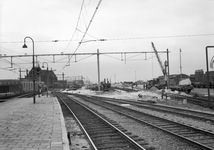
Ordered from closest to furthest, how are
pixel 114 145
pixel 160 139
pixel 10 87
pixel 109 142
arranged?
pixel 114 145, pixel 109 142, pixel 160 139, pixel 10 87

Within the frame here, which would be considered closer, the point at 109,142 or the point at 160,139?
the point at 109,142

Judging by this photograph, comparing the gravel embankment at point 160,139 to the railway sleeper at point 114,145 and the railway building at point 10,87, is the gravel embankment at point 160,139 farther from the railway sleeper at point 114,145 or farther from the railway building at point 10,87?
the railway building at point 10,87

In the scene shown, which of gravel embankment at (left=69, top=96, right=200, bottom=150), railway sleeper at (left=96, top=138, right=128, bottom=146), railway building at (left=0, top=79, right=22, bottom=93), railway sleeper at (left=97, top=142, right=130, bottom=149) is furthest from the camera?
railway building at (left=0, top=79, right=22, bottom=93)

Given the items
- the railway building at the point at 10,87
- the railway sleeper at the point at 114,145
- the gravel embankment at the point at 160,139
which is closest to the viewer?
the gravel embankment at the point at 160,139

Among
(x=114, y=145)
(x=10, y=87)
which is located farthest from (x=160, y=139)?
(x=10, y=87)

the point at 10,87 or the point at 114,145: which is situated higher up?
the point at 10,87

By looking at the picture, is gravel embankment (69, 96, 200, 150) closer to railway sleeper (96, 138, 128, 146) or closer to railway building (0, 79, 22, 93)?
railway sleeper (96, 138, 128, 146)

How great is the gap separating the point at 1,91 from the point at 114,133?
5810 cm

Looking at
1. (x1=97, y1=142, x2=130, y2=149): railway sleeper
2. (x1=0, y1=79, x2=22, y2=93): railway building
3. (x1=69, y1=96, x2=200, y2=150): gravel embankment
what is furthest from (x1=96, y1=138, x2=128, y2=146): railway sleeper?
(x1=0, y1=79, x2=22, y2=93): railway building

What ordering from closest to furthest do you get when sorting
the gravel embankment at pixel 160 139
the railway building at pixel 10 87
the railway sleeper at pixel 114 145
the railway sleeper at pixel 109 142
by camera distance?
the gravel embankment at pixel 160 139 < the railway sleeper at pixel 114 145 < the railway sleeper at pixel 109 142 < the railway building at pixel 10 87

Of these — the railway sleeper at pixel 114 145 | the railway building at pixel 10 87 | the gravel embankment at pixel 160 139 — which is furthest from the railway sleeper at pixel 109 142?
the railway building at pixel 10 87

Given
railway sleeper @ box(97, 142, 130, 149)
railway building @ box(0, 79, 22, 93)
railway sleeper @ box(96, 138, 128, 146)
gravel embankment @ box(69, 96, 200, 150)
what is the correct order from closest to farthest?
1. gravel embankment @ box(69, 96, 200, 150)
2. railway sleeper @ box(97, 142, 130, 149)
3. railway sleeper @ box(96, 138, 128, 146)
4. railway building @ box(0, 79, 22, 93)

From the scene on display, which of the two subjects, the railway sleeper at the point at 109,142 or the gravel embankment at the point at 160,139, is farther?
the railway sleeper at the point at 109,142

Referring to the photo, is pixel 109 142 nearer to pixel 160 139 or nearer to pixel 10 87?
pixel 160 139
